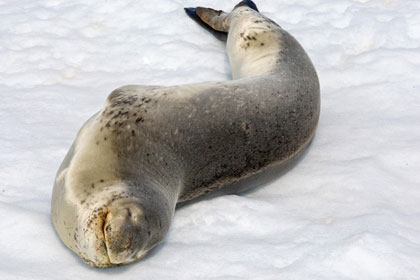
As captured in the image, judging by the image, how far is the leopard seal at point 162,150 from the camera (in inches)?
89.7

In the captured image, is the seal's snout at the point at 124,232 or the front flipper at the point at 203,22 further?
the front flipper at the point at 203,22

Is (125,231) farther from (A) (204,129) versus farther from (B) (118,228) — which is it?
(A) (204,129)

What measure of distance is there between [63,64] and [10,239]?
183cm

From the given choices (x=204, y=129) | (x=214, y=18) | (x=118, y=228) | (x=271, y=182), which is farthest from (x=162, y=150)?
(x=214, y=18)

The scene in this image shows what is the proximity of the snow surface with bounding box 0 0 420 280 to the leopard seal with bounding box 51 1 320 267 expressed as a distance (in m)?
0.14

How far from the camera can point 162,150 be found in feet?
8.49

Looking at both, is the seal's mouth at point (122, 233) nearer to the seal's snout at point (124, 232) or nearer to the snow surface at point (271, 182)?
the seal's snout at point (124, 232)

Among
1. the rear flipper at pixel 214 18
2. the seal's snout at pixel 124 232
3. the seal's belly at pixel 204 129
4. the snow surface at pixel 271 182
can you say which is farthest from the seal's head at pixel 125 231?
the rear flipper at pixel 214 18

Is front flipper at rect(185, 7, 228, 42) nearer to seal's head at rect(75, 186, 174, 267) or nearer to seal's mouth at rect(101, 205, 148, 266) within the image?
seal's head at rect(75, 186, 174, 267)

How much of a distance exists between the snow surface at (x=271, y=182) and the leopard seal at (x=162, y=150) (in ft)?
0.45

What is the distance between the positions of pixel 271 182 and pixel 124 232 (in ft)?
3.52

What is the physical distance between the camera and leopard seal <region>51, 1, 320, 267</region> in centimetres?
228

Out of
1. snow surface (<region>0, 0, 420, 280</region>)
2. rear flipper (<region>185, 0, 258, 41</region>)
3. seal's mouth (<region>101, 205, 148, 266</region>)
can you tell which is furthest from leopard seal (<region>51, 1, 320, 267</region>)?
rear flipper (<region>185, 0, 258, 41</region>)

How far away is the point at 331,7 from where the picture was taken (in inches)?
184
